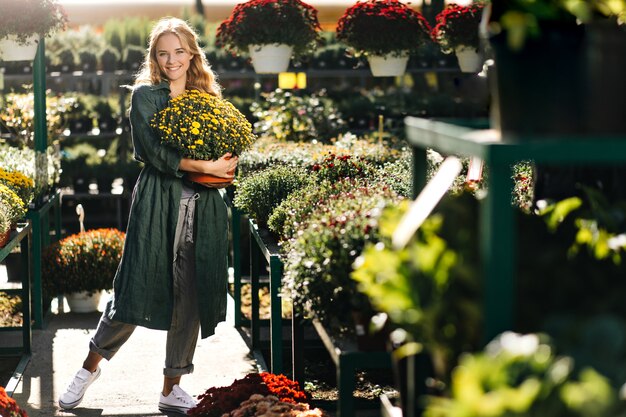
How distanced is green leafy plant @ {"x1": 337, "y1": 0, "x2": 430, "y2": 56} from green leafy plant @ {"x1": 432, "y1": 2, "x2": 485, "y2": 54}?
0.41ft

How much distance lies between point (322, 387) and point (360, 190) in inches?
65.1

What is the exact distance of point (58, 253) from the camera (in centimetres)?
684

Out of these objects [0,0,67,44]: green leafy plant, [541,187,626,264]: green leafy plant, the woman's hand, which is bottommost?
the woman's hand

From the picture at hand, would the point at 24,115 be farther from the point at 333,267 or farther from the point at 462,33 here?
the point at 333,267

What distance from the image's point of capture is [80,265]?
22.2ft

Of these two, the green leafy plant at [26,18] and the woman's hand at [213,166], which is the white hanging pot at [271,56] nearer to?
the green leafy plant at [26,18]

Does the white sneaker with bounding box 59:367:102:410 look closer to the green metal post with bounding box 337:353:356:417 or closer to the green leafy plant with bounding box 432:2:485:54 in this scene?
the green metal post with bounding box 337:353:356:417

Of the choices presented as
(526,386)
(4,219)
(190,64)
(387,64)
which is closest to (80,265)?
(4,219)

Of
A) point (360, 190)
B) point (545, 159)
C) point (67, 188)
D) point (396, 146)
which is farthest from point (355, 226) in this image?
point (67, 188)

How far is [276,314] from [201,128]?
33.3 inches

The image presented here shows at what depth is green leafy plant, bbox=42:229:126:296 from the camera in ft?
22.2

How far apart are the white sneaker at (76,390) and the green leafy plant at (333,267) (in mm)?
1784

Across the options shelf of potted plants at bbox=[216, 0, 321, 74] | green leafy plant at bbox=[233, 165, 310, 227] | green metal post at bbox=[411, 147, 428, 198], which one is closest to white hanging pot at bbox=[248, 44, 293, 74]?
shelf of potted plants at bbox=[216, 0, 321, 74]

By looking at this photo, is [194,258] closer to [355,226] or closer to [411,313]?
[355,226]
